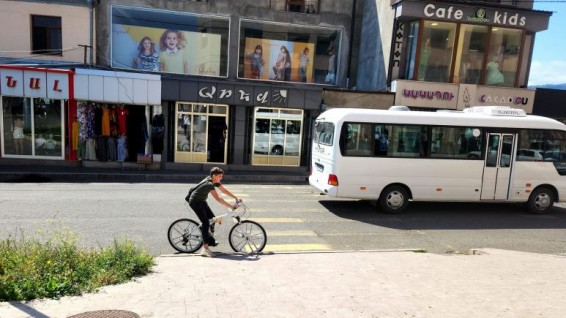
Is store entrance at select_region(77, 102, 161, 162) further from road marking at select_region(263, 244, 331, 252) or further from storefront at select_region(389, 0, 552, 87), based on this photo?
storefront at select_region(389, 0, 552, 87)

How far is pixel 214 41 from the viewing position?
63.6ft

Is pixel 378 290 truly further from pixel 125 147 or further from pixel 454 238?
pixel 125 147

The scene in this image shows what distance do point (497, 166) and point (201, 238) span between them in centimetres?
859

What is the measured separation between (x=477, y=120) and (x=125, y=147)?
44.5 ft

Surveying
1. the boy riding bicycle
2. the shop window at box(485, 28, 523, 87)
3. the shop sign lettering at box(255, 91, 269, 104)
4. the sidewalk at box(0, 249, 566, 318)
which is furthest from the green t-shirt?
the shop window at box(485, 28, 523, 87)

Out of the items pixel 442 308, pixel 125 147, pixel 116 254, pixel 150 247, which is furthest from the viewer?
pixel 125 147

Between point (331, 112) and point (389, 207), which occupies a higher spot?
point (331, 112)

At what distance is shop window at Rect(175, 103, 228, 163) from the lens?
743 inches

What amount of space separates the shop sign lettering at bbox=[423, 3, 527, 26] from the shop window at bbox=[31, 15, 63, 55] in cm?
1584

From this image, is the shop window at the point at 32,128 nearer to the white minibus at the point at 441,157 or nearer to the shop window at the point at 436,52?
the white minibus at the point at 441,157

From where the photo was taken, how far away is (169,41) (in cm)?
1881

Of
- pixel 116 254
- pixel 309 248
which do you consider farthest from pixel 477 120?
pixel 116 254

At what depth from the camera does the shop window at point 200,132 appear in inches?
743

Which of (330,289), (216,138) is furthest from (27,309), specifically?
(216,138)
